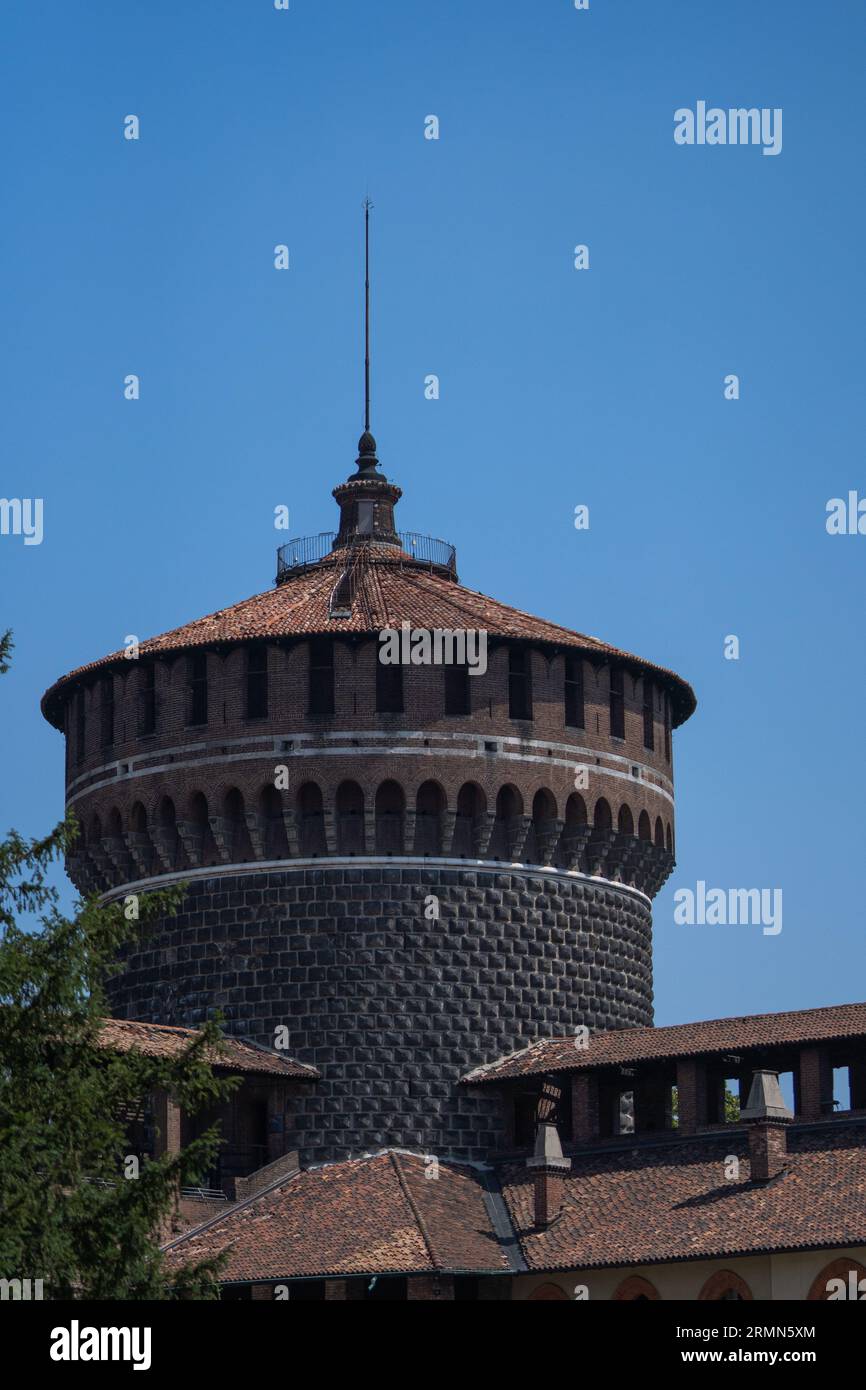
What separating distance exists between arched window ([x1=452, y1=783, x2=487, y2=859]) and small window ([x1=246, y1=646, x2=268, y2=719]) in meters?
4.14

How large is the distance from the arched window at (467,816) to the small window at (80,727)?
8.23 metres

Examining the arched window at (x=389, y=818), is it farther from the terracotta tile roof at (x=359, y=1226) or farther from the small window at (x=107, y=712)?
the small window at (x=107, y=712)

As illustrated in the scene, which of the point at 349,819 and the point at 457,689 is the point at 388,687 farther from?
the point at 349,819

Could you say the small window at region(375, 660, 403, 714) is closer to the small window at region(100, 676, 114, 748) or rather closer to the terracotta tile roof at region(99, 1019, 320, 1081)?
the small window at region(100, 676, 114, 748)

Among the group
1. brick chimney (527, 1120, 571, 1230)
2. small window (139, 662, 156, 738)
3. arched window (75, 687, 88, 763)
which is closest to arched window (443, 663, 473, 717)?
small window (139, 662, 156, 738)

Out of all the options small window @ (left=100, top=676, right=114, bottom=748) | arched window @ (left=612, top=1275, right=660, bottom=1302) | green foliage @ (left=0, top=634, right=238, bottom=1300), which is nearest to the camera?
green foliage @ (left=0, top=634, right=238, bottom=1300)

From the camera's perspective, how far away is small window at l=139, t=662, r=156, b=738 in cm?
5244

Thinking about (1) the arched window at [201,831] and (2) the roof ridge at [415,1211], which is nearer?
(2) the roof ridge at [415,1211]

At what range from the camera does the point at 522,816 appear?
168 ft

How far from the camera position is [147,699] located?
173 ft

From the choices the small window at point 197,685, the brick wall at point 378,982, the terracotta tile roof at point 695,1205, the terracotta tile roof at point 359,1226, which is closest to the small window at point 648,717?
the brick wall at point 378,982

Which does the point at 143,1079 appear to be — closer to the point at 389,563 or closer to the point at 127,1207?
the point at 127,1207

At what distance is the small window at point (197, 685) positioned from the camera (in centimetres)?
5184

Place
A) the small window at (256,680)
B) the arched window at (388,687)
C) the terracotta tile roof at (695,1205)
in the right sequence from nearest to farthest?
Result: the terracotta tile roof at (695,1205) → the arched window at (388,687) → the small window at (256,680)
